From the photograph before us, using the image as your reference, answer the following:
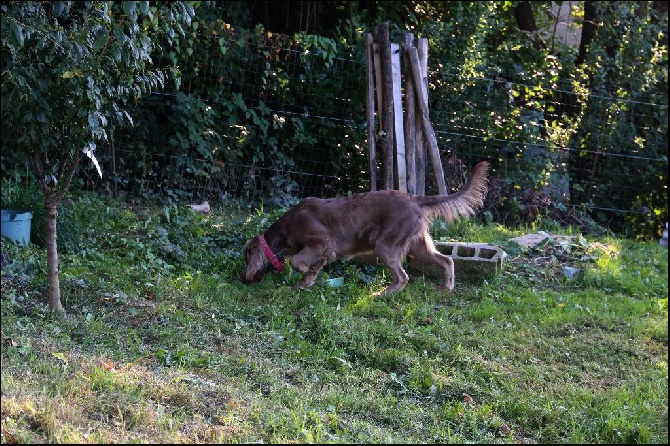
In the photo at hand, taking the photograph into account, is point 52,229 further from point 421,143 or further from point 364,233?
point 421,143

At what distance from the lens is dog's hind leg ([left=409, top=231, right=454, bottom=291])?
7.92 meters

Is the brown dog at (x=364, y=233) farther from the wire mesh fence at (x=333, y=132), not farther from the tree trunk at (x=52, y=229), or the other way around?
the wire mesh fence at (x=333, y=132)

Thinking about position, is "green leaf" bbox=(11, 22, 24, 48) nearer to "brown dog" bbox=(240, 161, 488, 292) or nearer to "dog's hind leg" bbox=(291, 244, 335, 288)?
"brown dog" bbox=(240, 161, 488, 292)

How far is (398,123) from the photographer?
9664 mm

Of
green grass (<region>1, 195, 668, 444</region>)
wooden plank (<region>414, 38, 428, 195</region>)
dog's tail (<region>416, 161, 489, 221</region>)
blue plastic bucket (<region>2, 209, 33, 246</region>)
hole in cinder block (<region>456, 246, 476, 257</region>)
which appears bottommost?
green grass (<region>1, 195, 668, 444</region>)

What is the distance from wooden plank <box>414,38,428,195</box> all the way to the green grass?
1392 mm

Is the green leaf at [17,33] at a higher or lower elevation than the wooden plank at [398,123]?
higher

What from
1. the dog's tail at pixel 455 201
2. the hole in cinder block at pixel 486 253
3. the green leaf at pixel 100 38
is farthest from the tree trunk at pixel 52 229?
the hole in cinder block at pixel 486 253

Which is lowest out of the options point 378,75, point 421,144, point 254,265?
point 254,265

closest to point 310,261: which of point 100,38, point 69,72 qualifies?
point 69,72

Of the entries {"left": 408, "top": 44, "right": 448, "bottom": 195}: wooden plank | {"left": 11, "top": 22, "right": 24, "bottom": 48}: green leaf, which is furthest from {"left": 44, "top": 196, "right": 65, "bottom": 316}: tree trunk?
{"left": 408, "top": 44, "right": 448, "bottom": 195}: wooden plank

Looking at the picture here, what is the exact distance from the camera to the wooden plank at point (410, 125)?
9594 millimetres

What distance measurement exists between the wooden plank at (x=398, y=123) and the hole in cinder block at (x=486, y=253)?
140 cm

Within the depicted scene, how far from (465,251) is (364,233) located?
1.33m
